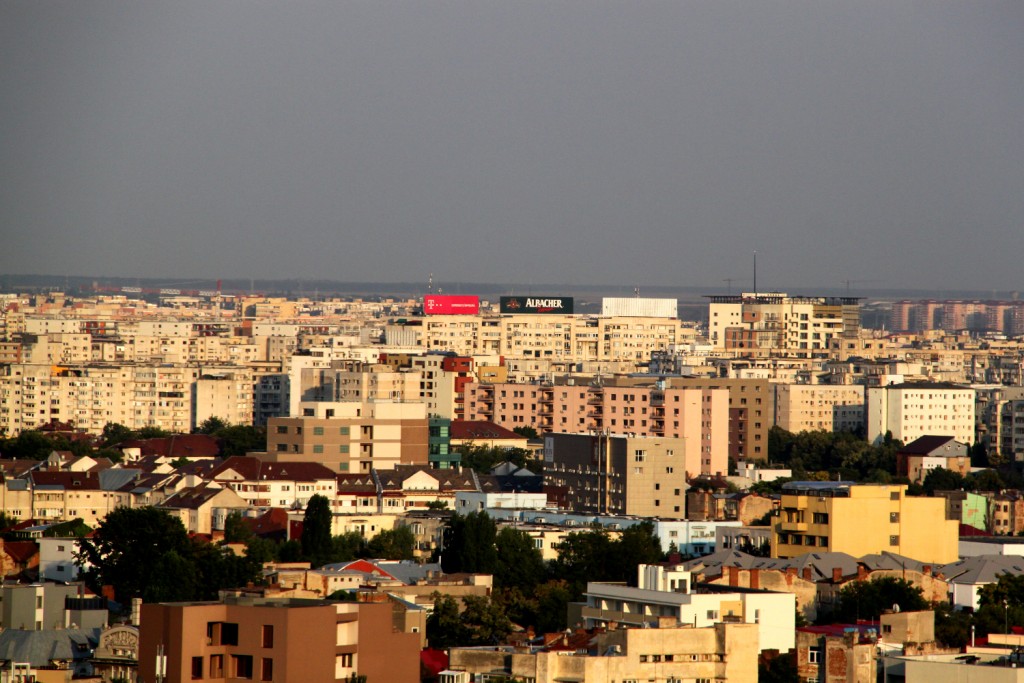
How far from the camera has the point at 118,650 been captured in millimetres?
28078

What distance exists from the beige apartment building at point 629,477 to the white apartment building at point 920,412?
36.5m

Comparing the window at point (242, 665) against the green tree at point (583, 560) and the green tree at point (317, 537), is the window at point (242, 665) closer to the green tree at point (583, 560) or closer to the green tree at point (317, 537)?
the green tree at point (583, 560)

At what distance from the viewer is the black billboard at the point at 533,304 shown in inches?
4889

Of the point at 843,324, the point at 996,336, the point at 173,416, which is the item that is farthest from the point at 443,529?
the point at 996,336

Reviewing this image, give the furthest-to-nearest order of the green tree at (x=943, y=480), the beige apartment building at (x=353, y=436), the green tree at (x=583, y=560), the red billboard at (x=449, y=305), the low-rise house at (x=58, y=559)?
the red billboard at (x=449, y=305) < the green tree at (x=943, y=480) < the beige apartment building at (x=353, y=436) < the low-rise house at (x=58, y=559) < the green tree at (x=583, y=560)

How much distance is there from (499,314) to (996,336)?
73512 mm

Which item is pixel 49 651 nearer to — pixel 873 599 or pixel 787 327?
pixel 873 599

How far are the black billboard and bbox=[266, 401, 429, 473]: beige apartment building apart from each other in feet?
201

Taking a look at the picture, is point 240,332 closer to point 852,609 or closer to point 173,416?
point 173,416

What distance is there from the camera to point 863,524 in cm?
4366

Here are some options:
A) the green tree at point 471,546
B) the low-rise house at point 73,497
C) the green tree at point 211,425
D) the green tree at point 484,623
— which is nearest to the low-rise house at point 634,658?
the green tree at point 484,623

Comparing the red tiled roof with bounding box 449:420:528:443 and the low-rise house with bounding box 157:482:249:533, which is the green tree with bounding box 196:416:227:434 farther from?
the low-rise house with bounding box 157:482:249:533

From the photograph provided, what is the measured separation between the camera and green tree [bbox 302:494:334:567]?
41406 mm

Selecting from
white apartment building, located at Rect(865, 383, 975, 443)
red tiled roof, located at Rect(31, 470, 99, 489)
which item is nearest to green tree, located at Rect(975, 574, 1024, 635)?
red tiled roof, located at Rect(31, 470, 99, 489)
